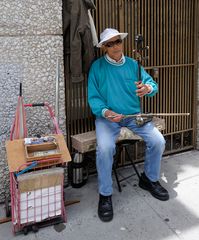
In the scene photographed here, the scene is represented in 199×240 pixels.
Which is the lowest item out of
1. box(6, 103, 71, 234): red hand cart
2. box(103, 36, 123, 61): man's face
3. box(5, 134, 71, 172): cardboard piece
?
box(6, 103, 71, 234): red hand cart

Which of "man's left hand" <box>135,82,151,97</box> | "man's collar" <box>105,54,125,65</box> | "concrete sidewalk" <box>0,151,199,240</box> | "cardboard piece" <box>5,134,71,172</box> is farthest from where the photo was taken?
"man's collar" <box>105,54,125,65</box>

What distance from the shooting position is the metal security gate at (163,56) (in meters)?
3.87

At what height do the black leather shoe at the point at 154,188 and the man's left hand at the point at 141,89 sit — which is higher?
the man's left hand at the point at 141,89

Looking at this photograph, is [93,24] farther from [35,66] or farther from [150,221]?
[150,221]

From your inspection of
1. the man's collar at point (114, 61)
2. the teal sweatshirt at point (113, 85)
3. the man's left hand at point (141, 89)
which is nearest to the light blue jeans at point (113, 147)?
the teal sweatshirt at point (113, 85)

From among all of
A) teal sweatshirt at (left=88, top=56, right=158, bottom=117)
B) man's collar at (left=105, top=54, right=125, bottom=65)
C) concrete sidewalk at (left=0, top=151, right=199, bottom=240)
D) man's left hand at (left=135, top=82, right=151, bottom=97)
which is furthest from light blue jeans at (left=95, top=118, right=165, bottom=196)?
man's collar at (left=105, top=54, right=125, bottom=65)

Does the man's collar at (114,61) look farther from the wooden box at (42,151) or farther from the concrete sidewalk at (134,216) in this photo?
the concrete sidewalk at (134,216)

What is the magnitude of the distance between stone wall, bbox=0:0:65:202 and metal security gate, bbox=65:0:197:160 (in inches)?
14.8

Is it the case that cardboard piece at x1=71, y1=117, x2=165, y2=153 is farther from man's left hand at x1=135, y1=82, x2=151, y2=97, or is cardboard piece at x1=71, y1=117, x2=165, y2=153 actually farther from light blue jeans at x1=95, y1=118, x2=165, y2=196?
man's left hand at x1=135, y1=82, x2=151, y2=97

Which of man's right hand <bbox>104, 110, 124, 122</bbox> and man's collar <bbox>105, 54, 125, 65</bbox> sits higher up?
man's collar <bbox>105, 54, 125, 65</bbox>

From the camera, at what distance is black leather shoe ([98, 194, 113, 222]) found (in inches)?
121

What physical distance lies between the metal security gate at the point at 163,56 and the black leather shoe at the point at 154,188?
77 cm

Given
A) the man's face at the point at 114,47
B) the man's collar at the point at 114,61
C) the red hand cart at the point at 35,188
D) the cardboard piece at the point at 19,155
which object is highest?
the man's face at the point at 114,47

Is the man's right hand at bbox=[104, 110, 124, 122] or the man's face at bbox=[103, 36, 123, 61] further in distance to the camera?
the man's face at bbox=[103, 36, 123, 61]
